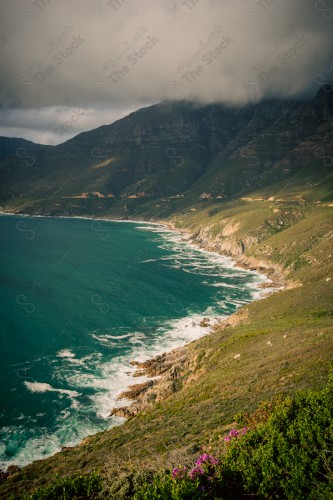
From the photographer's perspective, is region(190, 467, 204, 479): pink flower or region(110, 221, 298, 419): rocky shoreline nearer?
region(190, 467, 204, 479): pink flower

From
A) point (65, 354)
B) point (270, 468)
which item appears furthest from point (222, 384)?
point (65, 354)

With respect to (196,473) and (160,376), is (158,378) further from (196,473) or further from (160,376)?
(196,473)

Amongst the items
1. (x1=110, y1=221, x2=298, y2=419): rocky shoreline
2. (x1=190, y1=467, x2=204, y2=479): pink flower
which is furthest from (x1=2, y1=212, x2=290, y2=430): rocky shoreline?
(x1=190, y1=467, x2=204, y2=479): pink flower

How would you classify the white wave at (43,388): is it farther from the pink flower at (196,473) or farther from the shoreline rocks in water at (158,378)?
the pink flower at (196,473)

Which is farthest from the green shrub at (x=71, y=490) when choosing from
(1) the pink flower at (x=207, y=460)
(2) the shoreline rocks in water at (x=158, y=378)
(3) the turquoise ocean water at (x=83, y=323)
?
(2) the shoreline rocks in water at (x=158, y=378)

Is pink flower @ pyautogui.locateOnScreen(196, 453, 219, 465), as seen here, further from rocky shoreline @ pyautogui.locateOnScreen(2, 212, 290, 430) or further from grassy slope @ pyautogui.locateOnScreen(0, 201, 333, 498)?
rocky shoreline @ pyautogui.locateOnScreen(2, 212, 290, 430)
